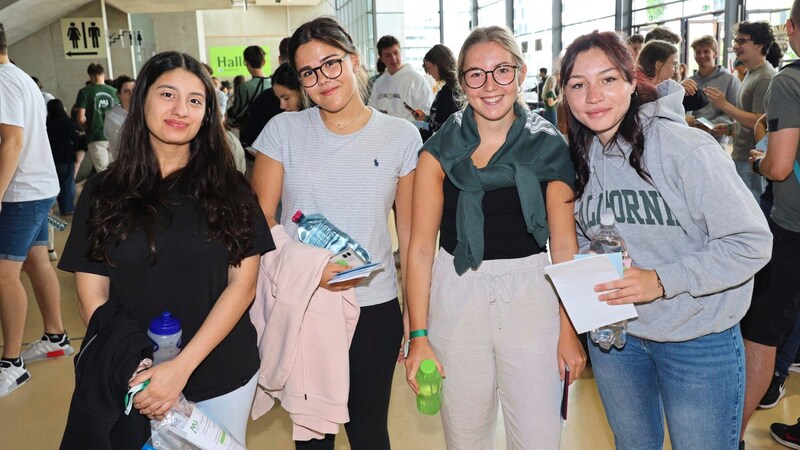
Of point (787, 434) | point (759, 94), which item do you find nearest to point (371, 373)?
point (787, 434)

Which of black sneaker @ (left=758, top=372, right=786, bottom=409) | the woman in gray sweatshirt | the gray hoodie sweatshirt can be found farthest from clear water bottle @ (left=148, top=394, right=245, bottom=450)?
black sneaker @ (left=758, top=372, right=786, bottom=409)

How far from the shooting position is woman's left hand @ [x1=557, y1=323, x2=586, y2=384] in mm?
1833

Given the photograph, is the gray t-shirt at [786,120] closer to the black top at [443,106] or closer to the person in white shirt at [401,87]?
the black top at [443,106]

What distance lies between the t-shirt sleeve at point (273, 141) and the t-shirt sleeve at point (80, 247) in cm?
56

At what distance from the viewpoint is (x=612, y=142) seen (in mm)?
1730

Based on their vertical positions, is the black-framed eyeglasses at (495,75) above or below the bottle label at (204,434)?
above

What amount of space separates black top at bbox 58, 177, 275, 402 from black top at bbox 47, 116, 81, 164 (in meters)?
7.00

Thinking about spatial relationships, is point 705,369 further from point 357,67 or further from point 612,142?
point 357,67

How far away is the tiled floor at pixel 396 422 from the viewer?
306 centimetres

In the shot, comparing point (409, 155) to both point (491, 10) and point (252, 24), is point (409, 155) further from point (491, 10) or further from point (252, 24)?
point (252, 24)

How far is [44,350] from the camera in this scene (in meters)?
4.12

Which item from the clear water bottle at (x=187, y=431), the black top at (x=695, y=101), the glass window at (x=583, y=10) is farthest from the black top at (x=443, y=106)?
the glass window at (x=583, y=10)

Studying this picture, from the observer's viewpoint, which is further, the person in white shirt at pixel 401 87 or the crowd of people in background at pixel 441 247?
the person in white shirt at pixel 401 87

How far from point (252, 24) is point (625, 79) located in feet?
92.2
